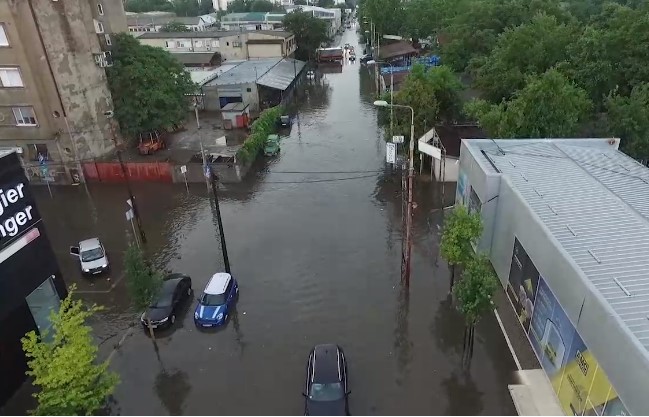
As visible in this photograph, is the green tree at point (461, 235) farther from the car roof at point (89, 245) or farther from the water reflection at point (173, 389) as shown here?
the car roof at point (89, 245)

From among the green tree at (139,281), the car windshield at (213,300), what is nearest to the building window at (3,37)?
the green tree at (139,281)

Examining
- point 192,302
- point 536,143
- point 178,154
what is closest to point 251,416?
point 192,302

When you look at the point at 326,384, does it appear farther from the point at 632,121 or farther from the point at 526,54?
the point at 526,54

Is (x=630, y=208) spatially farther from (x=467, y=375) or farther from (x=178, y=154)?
(x=178, y=154)

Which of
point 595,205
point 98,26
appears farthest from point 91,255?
point 595,205

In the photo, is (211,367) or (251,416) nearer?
(251,416)

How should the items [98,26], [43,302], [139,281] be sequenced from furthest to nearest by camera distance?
[98,26], [43,302], [139,281]
